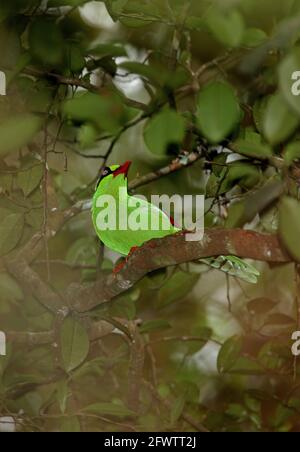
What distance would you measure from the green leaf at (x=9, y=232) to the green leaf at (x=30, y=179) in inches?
4.2

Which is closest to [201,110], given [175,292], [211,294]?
[175,292]

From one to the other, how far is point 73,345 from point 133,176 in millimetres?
879

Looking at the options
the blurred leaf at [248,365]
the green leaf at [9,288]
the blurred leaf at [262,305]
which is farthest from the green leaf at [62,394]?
the blurred leaf at [262,305]

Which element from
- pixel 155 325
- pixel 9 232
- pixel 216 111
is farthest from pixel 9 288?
pixel 216 111

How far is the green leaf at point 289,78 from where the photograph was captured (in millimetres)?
1256

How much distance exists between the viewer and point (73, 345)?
202 centimetres

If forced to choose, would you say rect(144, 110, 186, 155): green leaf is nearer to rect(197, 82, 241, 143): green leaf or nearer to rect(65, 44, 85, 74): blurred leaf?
rect(197, 82, 241, 143): green leaf

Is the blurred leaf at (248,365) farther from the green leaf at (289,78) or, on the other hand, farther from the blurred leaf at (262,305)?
the green leaf at (289,78)

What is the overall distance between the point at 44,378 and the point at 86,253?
0.54 meters

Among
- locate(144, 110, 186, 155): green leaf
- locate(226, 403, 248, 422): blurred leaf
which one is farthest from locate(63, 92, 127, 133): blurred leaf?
locate(226, 403, 248, 422): blurred leaf

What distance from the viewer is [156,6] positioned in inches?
76.8

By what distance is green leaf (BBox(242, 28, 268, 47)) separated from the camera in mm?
1812

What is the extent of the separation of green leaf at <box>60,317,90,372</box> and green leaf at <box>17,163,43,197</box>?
1.54ft

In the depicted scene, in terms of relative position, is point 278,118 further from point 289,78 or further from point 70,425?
point 70,425
